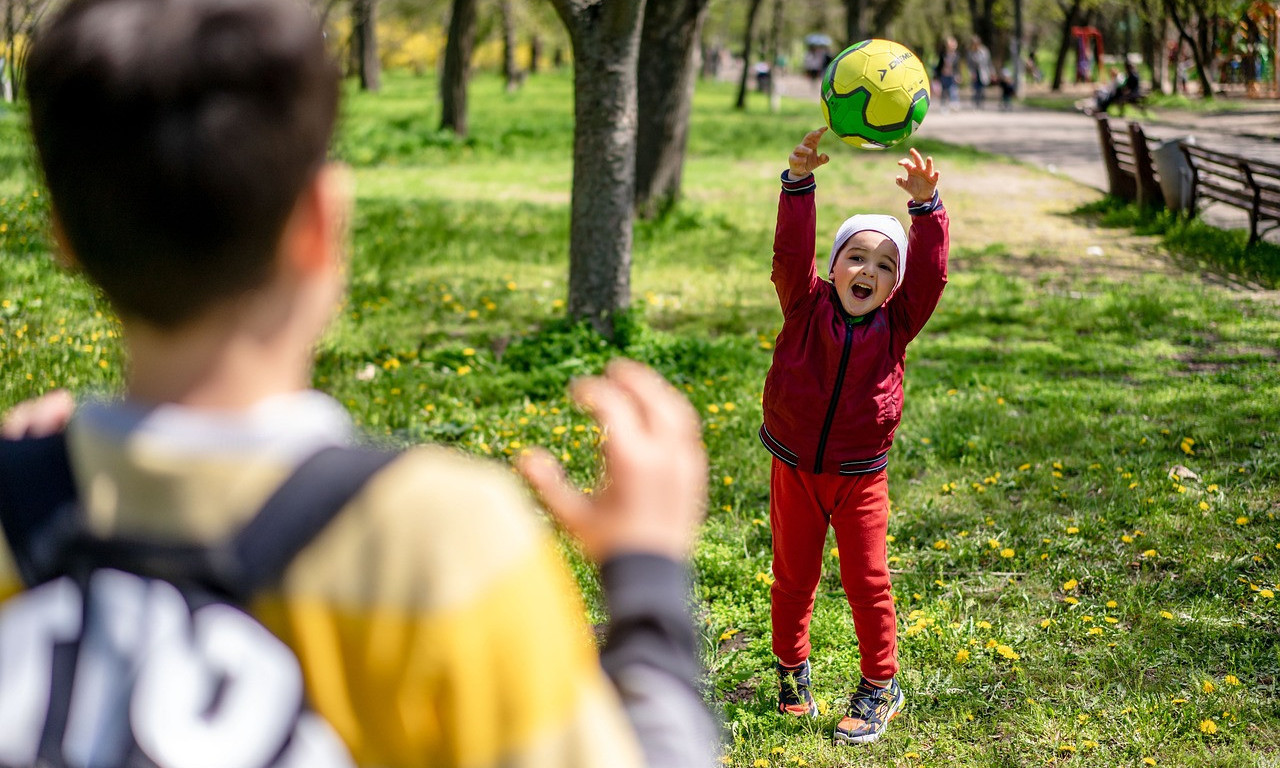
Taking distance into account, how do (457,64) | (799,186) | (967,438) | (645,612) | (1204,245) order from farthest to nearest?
(457,64)
(1204,245)
(967,438)
(799,186)
(645,612)

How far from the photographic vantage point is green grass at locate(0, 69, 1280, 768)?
3.84 metres

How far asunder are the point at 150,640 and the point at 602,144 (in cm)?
666

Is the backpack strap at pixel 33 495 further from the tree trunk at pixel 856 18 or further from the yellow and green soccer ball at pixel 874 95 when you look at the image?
the tree trunk at pixel 856 18

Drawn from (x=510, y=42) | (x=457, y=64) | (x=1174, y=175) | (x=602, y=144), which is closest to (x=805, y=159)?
(x=602, y=144)

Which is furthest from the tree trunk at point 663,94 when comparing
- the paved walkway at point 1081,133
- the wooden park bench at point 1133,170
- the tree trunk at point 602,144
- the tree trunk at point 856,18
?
the tree trunk at point 856,18

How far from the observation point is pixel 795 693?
3836mm

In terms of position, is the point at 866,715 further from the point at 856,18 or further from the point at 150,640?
the point at 856,18

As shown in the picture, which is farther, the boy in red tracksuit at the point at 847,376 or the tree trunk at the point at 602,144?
the tree trunk at the point at 602,144

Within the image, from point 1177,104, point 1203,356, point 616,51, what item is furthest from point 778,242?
point 1177,104

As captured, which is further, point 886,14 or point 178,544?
point 886,14

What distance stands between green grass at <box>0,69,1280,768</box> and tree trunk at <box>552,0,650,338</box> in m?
0.34

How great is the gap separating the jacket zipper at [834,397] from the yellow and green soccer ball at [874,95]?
3.76 feet

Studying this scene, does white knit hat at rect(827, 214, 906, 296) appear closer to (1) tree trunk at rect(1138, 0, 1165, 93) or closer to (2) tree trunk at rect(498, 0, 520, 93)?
(2) tree trunk at rect(498, 0, 520, 93)

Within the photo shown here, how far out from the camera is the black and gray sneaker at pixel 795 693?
3.82 m
